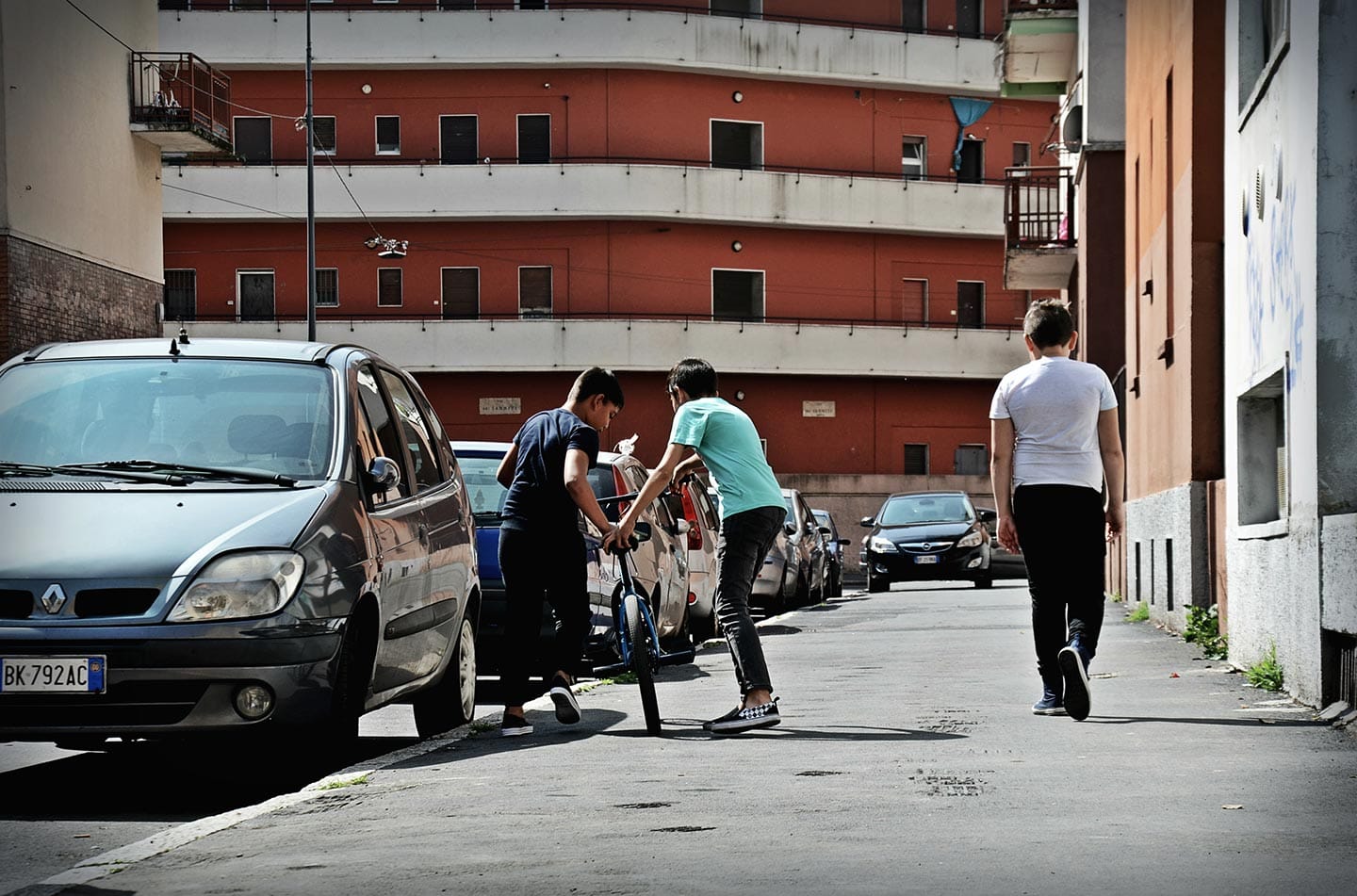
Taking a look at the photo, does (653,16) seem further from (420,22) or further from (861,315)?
(861,315)

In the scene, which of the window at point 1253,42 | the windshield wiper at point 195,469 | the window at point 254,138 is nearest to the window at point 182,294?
the window at point 254,138

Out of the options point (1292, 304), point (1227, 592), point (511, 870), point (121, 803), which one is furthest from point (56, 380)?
point (1227, 592)

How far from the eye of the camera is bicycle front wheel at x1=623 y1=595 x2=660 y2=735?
9289 mm

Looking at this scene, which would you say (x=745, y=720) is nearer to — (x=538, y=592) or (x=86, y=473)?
(x=538, y=592)

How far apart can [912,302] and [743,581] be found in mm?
41833

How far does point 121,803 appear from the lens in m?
7.87

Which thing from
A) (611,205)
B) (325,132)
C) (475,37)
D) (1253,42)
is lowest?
(1253,42)

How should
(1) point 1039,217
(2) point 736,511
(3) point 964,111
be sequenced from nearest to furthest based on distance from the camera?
(2) point 736,511, (1) point 1039,217, (3) point 964,111

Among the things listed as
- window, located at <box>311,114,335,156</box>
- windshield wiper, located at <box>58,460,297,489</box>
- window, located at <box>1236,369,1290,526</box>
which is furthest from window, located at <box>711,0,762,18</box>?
windshield wiper, located at <box>58,460,297,489</box>

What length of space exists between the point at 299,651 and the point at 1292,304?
5439mm

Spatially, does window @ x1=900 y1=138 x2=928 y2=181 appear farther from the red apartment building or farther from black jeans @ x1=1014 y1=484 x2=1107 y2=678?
black jeans @ x1=1014 y1=484 x2=1107 y2=678

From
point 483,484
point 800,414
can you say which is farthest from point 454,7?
point 483,484

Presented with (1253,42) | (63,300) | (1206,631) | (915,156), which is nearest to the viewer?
(1253,42)

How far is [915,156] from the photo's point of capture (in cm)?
5103
